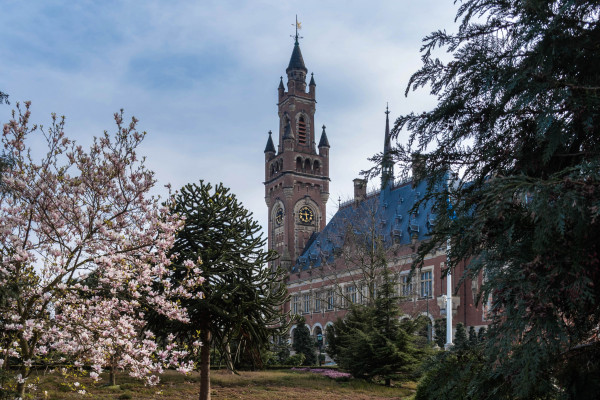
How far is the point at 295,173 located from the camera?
66625 millimetres

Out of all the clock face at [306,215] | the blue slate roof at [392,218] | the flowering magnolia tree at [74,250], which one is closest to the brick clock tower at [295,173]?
the clock face at [306,215]

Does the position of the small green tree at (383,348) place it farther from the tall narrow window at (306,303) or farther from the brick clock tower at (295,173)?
the brick clock tower at (295,173)

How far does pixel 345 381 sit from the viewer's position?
20.7 metres

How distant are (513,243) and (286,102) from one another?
65.0 m

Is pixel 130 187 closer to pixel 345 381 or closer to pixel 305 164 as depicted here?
pixel 345 381

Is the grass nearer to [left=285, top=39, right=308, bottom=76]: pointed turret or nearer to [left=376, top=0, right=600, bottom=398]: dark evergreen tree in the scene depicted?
[left=376, top=0, right=600, bottom=398]: dark evergreen tree

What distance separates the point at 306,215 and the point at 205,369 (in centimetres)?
5196

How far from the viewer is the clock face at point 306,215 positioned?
2633 inches

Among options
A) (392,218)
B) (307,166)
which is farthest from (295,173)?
(392,218)

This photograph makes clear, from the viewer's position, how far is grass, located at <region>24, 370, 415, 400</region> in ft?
50.2

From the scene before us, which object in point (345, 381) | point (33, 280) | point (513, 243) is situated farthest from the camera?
point (345, 381)

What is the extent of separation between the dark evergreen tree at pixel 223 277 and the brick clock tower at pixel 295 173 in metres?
47.5

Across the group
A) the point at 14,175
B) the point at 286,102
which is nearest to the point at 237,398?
the point at 14,175

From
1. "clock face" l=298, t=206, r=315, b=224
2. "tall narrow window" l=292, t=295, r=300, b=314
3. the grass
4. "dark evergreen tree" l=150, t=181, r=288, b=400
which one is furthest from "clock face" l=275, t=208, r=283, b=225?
"dark evergreen tree" l=150, t=181, r=288, b=400
